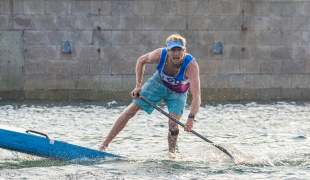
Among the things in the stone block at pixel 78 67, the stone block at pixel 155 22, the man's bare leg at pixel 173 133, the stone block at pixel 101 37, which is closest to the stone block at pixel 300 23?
the stone block at pixel 155 22

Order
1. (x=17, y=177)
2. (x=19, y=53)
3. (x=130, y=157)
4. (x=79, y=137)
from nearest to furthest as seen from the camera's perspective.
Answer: (x=17, y=177) < (x=130, y=157) < (x=79, y=137) < (x=19, y=53)

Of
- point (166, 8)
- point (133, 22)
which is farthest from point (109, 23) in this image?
point (166, 8)

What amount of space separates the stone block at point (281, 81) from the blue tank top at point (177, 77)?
400 inches

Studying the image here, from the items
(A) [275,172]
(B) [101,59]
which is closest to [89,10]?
(B) [101,59]

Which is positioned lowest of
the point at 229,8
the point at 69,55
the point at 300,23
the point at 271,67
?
the point at 271,67

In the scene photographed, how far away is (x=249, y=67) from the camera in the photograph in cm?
2172

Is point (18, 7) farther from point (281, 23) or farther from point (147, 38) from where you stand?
point (281, 23)

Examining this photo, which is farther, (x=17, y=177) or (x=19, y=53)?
(x=19, y=53)

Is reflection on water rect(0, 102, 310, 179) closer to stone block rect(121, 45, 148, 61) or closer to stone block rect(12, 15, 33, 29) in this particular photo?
stone block rect(121, 45, 148, 61)

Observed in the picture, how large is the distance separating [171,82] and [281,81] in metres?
10.5

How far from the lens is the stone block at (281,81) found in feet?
71.8

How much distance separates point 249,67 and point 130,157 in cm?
1018

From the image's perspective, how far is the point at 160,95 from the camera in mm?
11969

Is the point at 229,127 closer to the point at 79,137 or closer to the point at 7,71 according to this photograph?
the point at 79,137
